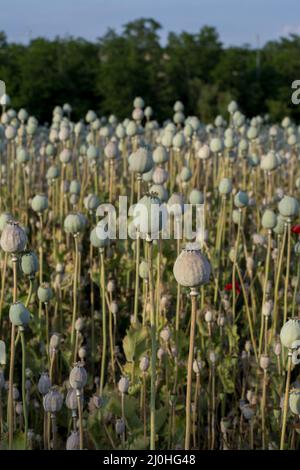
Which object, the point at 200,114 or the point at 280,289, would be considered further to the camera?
the point at 200,114

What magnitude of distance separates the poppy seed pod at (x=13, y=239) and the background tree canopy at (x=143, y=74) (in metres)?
11.2

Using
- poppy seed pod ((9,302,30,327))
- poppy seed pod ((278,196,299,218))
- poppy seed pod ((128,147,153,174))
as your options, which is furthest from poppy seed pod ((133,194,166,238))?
poppy seed pod ((278,196,299,218))

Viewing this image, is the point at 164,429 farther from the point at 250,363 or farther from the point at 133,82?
the point at 133,82

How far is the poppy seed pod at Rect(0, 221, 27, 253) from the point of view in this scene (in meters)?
1.40

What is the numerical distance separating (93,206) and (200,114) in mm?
12294

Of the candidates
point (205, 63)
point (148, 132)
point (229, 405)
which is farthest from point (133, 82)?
point (229, 405)

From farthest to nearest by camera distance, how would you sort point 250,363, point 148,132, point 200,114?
1. point 200,114
2. point 148,132
3. point 250,363

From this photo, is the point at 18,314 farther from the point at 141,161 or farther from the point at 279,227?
the point at 279,227

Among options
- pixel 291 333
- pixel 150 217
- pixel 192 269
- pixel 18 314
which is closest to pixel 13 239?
pixel 18 314

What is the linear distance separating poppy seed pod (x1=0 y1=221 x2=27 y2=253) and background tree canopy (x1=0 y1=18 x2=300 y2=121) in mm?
11245

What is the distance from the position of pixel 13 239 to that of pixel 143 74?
1383 cm

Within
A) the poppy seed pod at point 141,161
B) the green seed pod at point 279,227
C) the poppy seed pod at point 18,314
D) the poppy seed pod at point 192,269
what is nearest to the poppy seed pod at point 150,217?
the poppy seed pod at point 192,269

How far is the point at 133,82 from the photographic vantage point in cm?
1439

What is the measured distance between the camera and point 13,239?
1400mm
